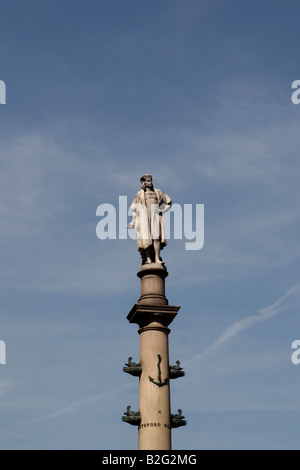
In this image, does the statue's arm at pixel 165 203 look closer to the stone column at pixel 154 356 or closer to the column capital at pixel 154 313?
the stone column at pixel 154 356

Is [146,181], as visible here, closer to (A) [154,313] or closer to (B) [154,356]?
(A) [154,313]

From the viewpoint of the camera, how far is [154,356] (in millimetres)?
23672

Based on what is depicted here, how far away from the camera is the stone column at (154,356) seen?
22.9m

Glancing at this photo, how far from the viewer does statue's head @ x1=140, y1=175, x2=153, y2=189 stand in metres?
25.8

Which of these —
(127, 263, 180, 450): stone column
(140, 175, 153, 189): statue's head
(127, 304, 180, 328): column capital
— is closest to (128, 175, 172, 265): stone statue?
(140, 175, 153, 189): statue's head

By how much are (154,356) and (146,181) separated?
5.57 meters

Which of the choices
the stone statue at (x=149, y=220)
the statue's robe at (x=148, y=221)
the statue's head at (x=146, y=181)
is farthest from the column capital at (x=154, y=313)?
the statue's head at (x=146, y=181)

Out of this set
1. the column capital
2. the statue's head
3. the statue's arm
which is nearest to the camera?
the column capital

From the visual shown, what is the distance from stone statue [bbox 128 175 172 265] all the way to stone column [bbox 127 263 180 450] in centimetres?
54

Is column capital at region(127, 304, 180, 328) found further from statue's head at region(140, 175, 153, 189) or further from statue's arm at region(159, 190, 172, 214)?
statue's head at region(140, 175, 153, 189)
